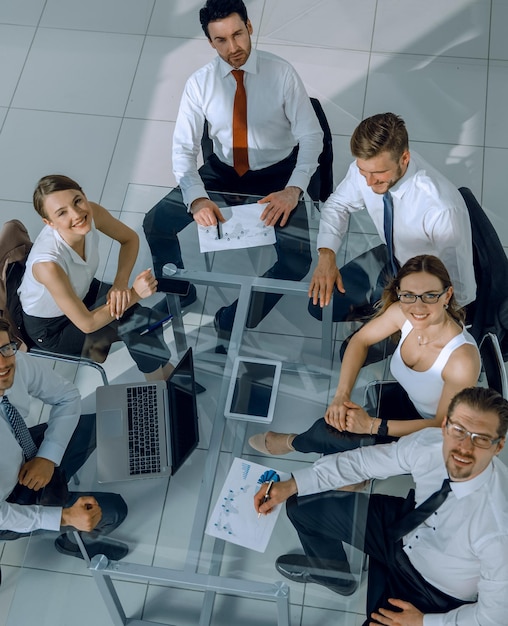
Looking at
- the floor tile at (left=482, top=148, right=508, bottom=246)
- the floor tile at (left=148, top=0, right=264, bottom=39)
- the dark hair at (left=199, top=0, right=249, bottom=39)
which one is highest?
the floor tile at (left=148, top=0, right=264, bottom=39)

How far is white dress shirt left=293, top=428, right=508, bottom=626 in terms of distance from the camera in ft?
7.54

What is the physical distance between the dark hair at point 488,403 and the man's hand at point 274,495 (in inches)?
24.1

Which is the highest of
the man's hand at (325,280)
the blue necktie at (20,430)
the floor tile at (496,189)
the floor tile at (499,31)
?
the floor tile at (499,31)

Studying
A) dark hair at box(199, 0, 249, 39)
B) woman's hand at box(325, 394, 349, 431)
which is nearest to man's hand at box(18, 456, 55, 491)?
woman's hand at box(325, 394, 349, 431)

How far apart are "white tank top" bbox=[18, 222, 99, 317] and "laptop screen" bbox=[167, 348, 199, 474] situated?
630 mm

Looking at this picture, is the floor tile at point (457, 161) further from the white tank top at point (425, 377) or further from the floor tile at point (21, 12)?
the floor tile at point (21, 12)

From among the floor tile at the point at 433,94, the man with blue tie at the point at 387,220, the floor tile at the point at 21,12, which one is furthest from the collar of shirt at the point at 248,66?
the floor tile at the point at 21,12

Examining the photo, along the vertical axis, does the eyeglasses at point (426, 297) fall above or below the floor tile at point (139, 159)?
below

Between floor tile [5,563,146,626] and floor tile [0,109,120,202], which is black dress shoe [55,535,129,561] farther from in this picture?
floor tile [0,109,120,202]

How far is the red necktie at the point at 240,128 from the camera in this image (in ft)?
11.3

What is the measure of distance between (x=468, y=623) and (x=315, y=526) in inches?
21.4

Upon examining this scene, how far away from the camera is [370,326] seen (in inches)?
112

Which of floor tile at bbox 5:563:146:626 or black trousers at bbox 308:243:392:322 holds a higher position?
black trousers at bbox 308:243:392:322

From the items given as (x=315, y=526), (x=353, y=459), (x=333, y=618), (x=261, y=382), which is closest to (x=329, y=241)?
(x=261, y=382)
